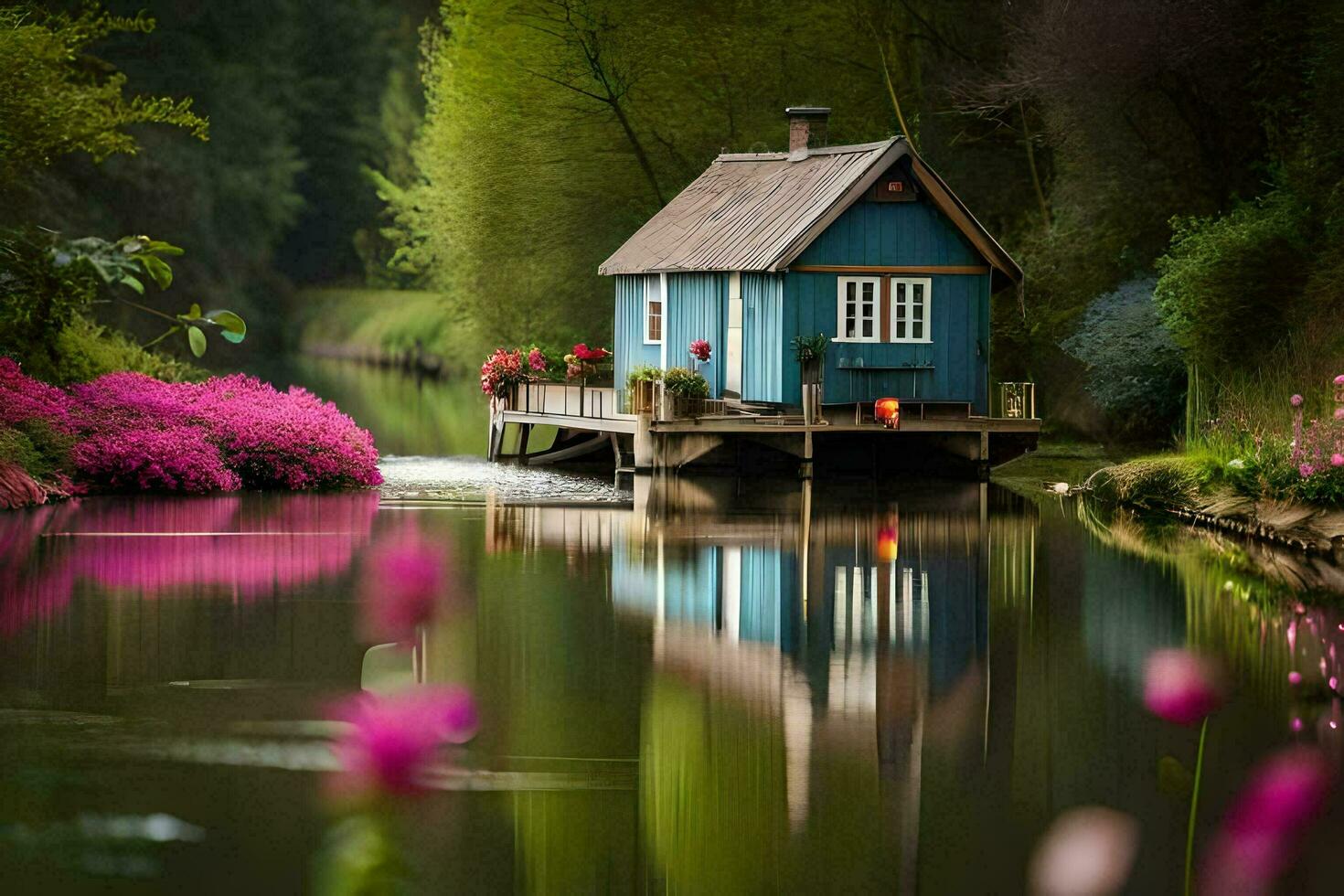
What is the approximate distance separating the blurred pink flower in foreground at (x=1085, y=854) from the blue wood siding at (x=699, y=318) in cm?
2151

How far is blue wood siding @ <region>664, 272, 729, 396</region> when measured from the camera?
98.7 ft

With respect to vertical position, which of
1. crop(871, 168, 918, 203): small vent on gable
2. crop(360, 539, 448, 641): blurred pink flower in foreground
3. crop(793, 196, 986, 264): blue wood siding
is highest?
crop(871, 168, 918, 203): small vent on gable

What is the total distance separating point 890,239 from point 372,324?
5486 centimetres

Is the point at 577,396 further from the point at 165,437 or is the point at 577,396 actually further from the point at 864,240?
the point at 165,437

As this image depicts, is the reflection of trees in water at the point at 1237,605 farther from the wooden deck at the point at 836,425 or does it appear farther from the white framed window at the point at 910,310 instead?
the white framed window at the point at 910,310

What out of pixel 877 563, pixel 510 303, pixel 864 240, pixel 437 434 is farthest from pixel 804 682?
pixel 510 303

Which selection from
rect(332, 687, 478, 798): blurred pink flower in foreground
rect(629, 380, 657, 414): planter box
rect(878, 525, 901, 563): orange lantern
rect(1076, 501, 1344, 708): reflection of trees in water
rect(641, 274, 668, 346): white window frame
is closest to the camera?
rect(332, 687, 478, 798): blurred pink flower in foreground

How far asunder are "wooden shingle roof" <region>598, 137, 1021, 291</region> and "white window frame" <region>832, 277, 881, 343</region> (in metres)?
0.98

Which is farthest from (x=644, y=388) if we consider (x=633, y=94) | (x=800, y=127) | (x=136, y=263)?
(x=136, y=263)

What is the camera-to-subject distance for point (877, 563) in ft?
59.3

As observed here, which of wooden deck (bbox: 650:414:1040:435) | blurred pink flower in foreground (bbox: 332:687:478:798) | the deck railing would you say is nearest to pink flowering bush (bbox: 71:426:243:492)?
wooden deck (bbox: 650:414:1040:435)

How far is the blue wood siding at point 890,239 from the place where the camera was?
94.2 feet

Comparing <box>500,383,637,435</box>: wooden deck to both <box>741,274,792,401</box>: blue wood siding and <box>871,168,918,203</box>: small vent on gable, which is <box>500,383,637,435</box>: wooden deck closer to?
<box>741,274,792,401</box>: blue wood siding

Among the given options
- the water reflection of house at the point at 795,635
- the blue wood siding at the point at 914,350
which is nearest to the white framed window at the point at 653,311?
the blue wood siding at the point at 914,350
